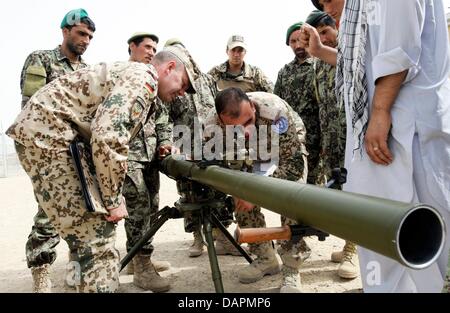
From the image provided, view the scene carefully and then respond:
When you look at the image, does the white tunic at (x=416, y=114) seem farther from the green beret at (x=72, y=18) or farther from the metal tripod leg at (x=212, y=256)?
the green beret at (x=72, y=18)

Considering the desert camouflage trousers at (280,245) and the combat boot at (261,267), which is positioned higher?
the desert camouflage trousers at (280,245)

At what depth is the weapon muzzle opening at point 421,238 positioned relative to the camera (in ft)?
3.38

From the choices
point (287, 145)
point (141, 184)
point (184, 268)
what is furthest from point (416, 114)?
point (184, 268)

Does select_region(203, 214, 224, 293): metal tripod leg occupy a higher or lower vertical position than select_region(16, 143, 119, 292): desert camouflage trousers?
lower

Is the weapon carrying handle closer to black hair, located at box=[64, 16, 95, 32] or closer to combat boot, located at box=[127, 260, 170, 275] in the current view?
combat boot, located at box=[127, 260, 170, 275]

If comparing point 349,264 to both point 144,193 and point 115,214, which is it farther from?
point 115,214

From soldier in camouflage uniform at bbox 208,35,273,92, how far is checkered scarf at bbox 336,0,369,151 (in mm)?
3318

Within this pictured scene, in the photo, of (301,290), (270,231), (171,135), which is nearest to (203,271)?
(301,290)

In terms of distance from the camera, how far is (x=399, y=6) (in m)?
1.90

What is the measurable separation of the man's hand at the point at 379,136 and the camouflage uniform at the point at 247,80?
3.62 meters

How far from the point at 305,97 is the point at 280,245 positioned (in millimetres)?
1959

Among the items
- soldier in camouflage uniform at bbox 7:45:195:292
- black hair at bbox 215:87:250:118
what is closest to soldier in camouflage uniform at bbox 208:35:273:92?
black hair at bbox 215:87:250:118

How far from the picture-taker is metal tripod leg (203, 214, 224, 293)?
3045mm

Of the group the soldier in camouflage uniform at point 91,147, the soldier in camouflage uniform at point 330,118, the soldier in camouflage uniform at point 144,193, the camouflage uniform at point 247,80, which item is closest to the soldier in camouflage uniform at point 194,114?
the soldier in camouflage uniform at point 144,193
